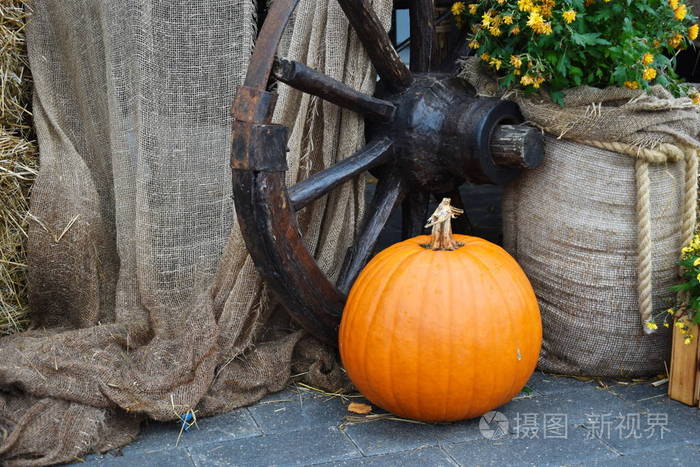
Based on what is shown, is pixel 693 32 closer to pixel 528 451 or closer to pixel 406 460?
pixel 528 451

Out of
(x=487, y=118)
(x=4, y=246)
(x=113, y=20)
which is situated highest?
(x=113, y=20)

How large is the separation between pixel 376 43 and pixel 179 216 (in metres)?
0.79

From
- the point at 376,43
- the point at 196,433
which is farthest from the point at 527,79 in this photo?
the point at 196,433

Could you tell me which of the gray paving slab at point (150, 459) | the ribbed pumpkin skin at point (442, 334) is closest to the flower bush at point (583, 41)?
the ribbed pumpkin skin at point (442, 334)

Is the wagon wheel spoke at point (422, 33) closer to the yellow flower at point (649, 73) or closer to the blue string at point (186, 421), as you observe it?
the yellow flower at point (649, 73)

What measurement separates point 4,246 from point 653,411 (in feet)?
6.82

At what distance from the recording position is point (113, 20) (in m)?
2.50

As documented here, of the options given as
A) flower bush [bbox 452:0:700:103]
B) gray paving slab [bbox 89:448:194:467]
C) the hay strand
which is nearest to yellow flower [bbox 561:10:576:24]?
flower bush [bbox 452:0:700:103]

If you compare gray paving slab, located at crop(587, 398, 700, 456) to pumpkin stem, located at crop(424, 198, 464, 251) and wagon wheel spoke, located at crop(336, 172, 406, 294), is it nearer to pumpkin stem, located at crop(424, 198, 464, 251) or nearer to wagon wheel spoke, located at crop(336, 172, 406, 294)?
pumpkin stem, located at crop(424, 198, 464, 251)

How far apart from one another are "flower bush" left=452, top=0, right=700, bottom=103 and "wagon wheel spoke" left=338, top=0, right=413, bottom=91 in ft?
0.87

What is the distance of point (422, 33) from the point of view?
8.84ft

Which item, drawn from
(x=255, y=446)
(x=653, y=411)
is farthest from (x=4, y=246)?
(x=653, y=411)

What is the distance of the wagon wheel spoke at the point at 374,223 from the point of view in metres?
2.50

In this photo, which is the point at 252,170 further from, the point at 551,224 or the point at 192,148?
the point at 551,224
